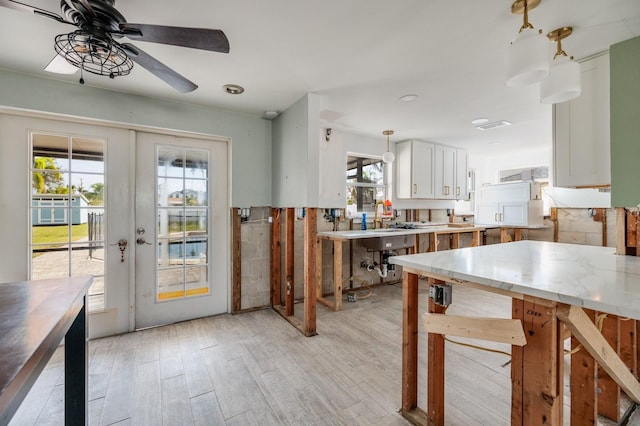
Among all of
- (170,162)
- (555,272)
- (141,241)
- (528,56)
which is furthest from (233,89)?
(555,272)

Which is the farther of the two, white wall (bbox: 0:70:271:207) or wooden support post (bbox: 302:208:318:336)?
wooden support post (bbox: 302:208:318:336)

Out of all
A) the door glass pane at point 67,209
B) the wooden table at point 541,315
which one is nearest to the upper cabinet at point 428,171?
the wooden table at point 541,315

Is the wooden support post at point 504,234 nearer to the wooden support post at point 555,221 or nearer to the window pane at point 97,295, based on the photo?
the wooden support post at point 555,221

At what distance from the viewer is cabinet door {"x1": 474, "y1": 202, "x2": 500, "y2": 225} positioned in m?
5.18

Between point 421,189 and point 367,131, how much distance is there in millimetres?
1373

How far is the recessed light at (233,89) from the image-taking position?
8.25ft

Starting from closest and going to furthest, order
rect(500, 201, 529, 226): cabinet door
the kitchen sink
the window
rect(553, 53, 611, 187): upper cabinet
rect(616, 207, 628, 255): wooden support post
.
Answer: rect(616, 207, 628, 255): wooden support post
rect(553, 53, 611, 187): upper cabinet
the kitchen sink
the window
rect(500, 201, 529, 226): cabinet door

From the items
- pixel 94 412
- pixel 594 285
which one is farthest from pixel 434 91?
pixel 94 412

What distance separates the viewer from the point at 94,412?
1655 mm

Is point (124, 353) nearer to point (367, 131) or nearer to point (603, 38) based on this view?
point (367, 131)

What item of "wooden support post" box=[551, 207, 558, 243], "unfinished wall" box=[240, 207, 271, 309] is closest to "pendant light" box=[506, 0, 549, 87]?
"unfinished wall" box=[240, 207, 271, 309]

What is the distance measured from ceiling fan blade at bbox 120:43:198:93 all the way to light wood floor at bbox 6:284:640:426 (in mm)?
2093

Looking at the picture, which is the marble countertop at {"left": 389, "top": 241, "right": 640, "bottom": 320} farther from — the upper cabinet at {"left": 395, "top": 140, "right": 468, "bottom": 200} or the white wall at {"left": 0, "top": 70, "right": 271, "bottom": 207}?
the upper cabinet at {"left": 395, "top": 140, "right": 468, "bottom": 200}

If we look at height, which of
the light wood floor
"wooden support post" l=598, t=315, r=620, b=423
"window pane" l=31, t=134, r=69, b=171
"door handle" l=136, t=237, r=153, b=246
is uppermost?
"window pane" l=31, t=134, r=69, b=171
